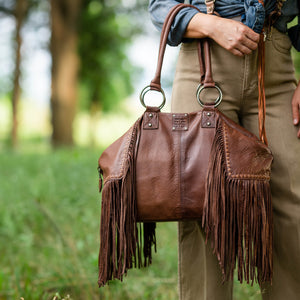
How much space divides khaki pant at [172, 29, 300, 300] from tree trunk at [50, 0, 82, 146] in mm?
9826

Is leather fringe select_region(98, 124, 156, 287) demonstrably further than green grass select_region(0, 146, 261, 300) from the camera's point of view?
No

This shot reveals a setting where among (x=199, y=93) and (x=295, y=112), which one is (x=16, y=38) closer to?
(x=199, y=93)

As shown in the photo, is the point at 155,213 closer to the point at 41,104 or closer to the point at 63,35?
the point at 63,35

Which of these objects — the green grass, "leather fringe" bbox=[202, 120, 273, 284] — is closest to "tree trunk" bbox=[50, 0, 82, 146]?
the green grass

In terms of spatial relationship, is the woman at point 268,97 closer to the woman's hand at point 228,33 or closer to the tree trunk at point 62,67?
the woman's hand at point 228,33

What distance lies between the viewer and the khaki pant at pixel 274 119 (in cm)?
139

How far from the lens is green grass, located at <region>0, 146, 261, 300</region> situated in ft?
7.36

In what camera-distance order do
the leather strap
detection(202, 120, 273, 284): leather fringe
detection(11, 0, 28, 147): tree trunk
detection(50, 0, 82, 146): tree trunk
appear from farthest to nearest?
detection(11, 0, 28, 147): tree trunk < detection(50, 0, 82, 146): tree trunk < the leather strap < detection(202, 120, 273, 284): leather fringe

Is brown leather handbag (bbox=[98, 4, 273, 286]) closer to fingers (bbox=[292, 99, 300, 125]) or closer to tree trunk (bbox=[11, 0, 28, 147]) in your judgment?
fingers (bbox=[292, 99, 300, 125])

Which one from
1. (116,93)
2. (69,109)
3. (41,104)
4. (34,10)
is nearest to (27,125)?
(41,104)

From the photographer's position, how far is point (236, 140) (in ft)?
4.26

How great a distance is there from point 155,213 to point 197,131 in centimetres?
29

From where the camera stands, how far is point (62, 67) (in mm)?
11039

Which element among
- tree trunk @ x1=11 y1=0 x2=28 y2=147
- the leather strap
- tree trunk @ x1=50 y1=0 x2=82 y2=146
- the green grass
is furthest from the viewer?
tree trunk @ x1=11 y1=0 x2=28 y2=147
